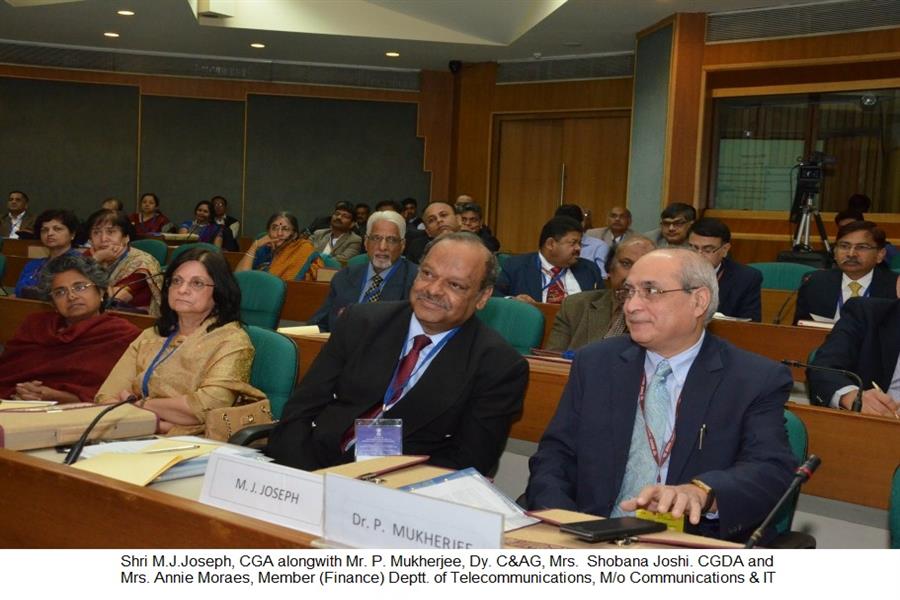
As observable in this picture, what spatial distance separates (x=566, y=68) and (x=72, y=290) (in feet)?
29.2

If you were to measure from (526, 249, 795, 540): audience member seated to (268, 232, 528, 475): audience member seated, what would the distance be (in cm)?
30

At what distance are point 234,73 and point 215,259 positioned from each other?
10.7 meters

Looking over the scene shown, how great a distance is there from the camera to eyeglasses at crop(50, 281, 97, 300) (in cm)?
362

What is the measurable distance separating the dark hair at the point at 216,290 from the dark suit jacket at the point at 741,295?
2.96m

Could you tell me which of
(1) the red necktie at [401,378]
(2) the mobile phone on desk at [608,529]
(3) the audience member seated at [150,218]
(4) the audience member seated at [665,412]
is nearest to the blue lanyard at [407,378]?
(1) the red necktie at [401,378]

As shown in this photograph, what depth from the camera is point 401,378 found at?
8.77ft

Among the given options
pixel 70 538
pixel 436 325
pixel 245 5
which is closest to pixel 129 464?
pixel 70 538

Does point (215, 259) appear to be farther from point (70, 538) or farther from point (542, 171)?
point (542, 171)

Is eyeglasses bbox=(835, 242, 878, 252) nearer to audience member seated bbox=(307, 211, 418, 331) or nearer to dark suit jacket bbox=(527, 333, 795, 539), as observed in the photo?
audience member seated bbox=(307, 211, 418, 331)

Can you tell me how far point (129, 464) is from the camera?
1852 millimetres

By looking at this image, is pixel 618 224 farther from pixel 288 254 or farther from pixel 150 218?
pixel 150 218

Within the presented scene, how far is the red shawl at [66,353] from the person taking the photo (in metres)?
3.56

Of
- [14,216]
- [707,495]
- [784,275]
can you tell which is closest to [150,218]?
[14,216]

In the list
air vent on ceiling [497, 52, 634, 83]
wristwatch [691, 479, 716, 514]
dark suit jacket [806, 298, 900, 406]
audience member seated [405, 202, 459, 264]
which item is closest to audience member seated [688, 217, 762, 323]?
dark suit jacket [806, 298, 900, 406]
